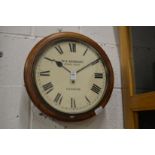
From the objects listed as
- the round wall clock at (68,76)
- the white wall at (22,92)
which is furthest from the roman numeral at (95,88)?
the white wall at (22,92)

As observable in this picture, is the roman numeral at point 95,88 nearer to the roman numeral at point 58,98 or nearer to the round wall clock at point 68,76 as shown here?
the round wall clock at point 68,76

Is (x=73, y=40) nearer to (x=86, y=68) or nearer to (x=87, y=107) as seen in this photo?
(x=86, y=68)

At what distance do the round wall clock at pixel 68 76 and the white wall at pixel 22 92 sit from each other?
0.09 metres

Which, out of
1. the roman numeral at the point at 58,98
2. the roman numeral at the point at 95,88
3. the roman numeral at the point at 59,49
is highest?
the roman numeral at the point at 59,49

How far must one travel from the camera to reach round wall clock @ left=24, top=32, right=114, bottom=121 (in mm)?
981

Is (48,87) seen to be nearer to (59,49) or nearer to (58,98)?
(58,98)

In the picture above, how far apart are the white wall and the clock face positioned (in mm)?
100

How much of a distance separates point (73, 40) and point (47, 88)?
256mm

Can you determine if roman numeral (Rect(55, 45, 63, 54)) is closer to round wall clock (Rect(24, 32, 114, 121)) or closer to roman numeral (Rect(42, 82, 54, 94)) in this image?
round wall clock (Rect(24, 32, 114, 121))

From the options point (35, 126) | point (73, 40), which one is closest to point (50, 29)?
point (73, 40)

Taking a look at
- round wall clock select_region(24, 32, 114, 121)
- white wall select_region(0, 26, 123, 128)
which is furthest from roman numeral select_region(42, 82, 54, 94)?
white wall select_region(0, 26, 123, 128)

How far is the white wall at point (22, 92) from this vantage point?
3.34 feet

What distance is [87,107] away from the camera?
3.38ft

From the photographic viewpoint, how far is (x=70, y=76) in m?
1.05
